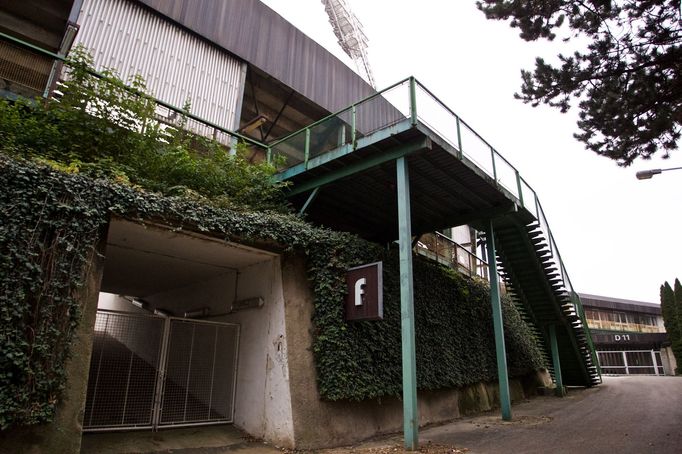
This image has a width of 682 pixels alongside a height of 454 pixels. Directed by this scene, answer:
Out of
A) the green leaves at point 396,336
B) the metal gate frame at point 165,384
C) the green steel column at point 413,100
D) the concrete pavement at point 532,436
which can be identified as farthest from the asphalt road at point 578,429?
the green steel column at point 413,100

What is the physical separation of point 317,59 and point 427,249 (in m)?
8.55

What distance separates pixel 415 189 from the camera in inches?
393

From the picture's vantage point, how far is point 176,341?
27.0 feet

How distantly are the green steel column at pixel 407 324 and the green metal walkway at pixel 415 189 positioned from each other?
739mm

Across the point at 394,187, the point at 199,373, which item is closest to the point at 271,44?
the point at 394,187

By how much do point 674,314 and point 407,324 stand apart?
32.2m

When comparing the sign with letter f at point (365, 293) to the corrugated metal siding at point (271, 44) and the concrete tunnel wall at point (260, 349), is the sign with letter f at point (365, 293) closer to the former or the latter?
the concrete tunnel wall at point (260, 349)

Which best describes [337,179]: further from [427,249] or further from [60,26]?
[60,26]

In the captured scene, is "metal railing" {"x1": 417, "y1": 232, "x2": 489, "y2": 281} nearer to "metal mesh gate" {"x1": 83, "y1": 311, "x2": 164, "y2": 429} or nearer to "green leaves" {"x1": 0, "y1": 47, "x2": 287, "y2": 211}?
"green leaves" {"x1": 0, "y1": 47, "x2": 287, "y2": 211}

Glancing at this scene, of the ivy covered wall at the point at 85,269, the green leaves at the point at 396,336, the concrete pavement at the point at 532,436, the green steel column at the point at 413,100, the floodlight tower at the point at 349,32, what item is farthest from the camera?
the floodlight tower at the point at 349,32

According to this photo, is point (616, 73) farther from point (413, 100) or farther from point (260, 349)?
point (260, 349)

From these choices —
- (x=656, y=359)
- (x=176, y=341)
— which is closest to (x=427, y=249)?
(x=176, y=341)

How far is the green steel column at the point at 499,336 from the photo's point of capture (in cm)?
1012

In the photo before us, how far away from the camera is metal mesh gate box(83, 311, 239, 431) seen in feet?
23.3
